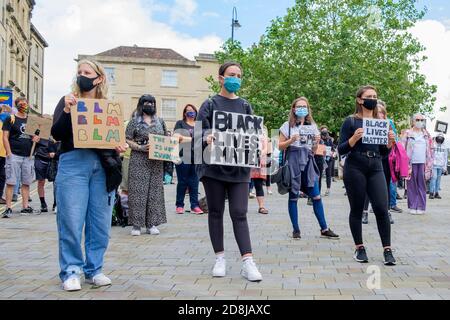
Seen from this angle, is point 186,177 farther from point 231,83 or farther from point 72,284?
point 72,284

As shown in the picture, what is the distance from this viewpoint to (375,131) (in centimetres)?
651

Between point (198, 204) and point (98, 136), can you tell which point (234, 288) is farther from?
point (198, 204)

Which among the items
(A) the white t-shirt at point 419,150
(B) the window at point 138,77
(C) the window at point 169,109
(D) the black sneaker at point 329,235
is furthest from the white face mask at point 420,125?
(B) the window at point 138,77

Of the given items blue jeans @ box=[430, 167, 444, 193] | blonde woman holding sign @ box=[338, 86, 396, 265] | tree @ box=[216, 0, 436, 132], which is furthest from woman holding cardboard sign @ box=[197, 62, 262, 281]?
tree @ box=[216, 0, 436, 132]

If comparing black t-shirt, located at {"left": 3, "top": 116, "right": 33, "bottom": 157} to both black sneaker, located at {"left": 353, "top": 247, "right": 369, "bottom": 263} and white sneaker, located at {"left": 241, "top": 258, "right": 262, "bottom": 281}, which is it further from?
black sneaker, located at {"left": 353, "top": 247, "right": 369, "bottom": 263}

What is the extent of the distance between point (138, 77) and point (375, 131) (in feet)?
191

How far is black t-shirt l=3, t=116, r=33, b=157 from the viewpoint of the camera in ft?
35.8

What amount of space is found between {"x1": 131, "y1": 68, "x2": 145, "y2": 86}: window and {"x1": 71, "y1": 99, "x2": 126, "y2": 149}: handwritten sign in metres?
58.4

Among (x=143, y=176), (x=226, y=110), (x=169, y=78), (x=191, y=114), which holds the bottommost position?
(x=143, y=176)

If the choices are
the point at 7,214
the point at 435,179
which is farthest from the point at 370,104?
the point at 435,179

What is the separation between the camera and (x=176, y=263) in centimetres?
647

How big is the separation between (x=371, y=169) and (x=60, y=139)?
3.36 m

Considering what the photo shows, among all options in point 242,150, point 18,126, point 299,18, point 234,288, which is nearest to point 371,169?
point 242,150

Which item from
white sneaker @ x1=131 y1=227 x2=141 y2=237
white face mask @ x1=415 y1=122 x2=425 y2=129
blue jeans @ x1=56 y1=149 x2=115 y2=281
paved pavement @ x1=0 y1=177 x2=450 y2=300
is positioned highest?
white face mask @ x1=415 y1=122 x2=425 y2=129
